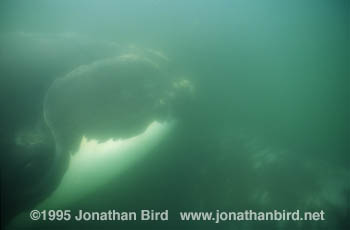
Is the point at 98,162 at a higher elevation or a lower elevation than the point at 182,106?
lower

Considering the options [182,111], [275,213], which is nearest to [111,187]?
[182,111]

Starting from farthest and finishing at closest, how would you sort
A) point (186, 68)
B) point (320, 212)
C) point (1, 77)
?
point (186, 68) → point (1, 77) → point (320, 212)

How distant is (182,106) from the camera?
476 centimetres

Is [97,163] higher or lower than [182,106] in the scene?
lower

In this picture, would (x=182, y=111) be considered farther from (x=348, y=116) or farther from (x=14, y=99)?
(x=348, y=116)

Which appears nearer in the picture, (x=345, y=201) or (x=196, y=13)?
(x=345, y=201)

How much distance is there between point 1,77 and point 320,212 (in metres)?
5.72

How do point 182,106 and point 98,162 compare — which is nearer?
point 98,162

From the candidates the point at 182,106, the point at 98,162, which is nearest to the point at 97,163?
the point at 98,162

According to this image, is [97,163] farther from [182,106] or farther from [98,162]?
[182,106]

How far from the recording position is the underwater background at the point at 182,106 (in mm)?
3645

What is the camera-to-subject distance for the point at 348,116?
4.70 m

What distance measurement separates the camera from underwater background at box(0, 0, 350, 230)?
3.64 metres

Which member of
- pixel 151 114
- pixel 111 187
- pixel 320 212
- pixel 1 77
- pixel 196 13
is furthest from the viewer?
pixel 196 13
